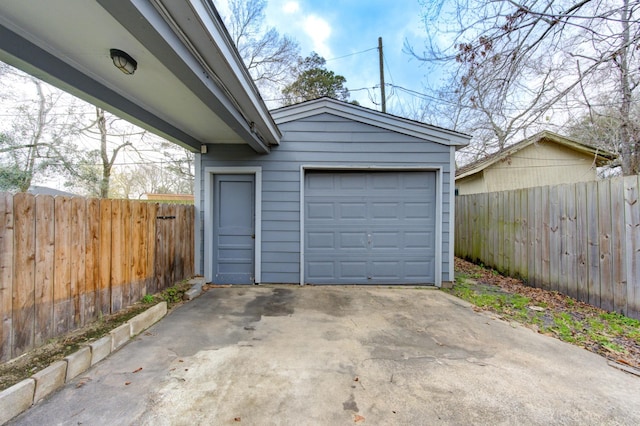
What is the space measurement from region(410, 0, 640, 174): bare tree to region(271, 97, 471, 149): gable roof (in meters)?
0.99

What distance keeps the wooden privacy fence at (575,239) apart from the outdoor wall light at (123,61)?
5356 mm

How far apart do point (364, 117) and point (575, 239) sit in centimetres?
368

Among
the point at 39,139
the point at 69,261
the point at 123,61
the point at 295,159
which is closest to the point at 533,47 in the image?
the point at 295,159

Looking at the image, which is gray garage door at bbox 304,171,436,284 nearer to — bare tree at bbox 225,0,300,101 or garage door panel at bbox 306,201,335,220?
garage door panel at bbox 306,201,335,220

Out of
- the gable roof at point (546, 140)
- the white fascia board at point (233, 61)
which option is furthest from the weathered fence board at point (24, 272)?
the gable roof at point (546, 140)

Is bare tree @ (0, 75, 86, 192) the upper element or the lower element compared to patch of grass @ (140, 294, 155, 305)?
upper

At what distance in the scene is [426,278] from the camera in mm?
5027

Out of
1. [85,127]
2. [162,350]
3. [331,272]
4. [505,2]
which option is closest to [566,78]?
[505,2]

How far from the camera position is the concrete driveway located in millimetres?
1820

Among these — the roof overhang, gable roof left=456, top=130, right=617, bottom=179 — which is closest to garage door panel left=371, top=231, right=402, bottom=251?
the roof overhang

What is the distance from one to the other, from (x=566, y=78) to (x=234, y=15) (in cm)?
1192

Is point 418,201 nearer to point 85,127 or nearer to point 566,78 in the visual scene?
point 566,78

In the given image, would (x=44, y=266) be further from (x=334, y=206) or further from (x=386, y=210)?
(x=386, y=210)

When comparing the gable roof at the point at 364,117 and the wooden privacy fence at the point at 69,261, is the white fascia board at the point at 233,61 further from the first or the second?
the wooden privacy fence at the point at 69,261
